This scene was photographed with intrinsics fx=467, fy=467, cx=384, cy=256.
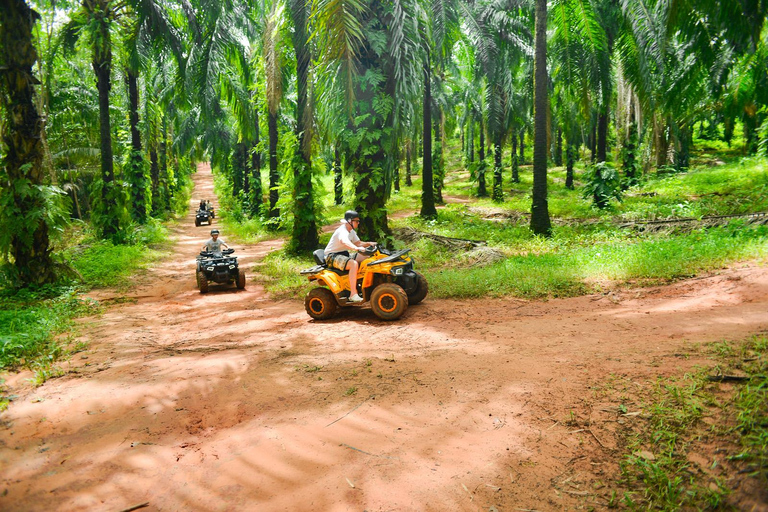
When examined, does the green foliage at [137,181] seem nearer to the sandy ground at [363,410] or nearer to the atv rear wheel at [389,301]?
the sandy ground at [363,410]

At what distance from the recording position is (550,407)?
387cm

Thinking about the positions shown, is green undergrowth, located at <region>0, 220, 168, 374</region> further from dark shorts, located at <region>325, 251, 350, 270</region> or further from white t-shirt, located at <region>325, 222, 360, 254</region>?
white t-shirt, located at <region>325, 222, 360, 254</region>

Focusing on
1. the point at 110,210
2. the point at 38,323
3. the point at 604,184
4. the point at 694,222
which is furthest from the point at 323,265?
the point at 604,184

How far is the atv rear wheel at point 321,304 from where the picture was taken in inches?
297

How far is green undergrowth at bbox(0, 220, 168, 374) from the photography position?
18.7 ft

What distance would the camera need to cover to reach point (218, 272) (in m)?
10.8

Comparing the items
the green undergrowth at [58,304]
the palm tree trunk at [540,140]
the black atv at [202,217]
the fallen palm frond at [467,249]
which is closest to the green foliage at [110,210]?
the green undergrowth at [58,304]

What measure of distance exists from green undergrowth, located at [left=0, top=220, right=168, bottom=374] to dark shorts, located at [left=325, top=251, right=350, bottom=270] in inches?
145

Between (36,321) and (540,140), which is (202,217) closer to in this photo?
(540,140)

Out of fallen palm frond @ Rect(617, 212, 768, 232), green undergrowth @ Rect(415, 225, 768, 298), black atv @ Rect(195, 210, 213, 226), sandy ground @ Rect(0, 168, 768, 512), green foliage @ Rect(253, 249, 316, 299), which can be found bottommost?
sandy ground @ Rect(0, 168, 768, 512)

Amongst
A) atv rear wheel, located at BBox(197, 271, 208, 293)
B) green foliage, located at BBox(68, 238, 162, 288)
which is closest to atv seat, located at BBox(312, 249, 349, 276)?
atv rear wheel, located at BBox(197, 271, 208, 293)

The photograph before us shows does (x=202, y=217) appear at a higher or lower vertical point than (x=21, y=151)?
lower

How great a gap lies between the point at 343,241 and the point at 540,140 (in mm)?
8445

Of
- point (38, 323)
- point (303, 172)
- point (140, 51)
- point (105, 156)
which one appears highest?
point (140, 51)
